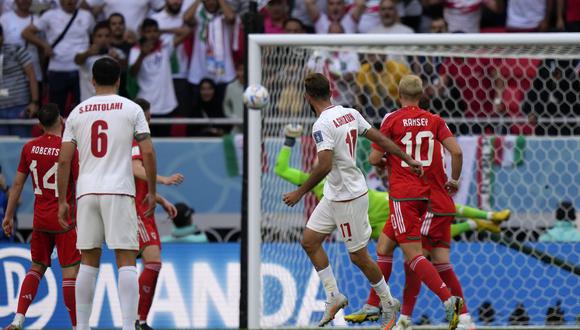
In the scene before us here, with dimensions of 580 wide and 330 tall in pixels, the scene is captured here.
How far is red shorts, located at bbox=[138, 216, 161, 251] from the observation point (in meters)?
9.98

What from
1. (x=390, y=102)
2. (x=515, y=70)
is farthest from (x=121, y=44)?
(x=515, y=70)

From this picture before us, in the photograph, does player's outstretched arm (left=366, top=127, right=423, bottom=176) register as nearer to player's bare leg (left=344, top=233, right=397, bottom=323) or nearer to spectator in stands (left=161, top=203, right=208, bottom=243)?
player's bare leg (left=344, top=233, right=397, bottom=323)

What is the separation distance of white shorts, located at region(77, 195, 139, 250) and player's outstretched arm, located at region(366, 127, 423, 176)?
1961 millimetres

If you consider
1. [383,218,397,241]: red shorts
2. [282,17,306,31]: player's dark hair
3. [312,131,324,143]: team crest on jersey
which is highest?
[282,17,306,31]: player's dark hair

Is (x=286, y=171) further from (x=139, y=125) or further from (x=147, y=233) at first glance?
(x=139, y=125)

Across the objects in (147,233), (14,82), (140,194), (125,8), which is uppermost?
(125,8)

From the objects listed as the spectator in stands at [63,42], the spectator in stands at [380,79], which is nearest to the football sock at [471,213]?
the spectator in stands at [380,79]

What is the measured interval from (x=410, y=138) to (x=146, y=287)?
9.05 ft

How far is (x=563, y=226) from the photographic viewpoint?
38.0 feet

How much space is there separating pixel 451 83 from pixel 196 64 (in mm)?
3324

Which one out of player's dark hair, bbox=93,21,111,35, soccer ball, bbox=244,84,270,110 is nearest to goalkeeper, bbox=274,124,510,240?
soccer ball, bbox=244,84,270,110

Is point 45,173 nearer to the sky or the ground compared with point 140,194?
nearer to the sky

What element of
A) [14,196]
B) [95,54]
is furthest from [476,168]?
[14,196]

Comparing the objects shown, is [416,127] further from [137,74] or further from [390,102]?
[137,74]
